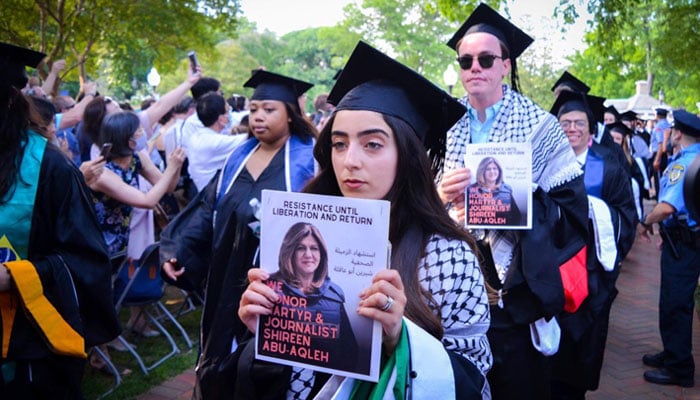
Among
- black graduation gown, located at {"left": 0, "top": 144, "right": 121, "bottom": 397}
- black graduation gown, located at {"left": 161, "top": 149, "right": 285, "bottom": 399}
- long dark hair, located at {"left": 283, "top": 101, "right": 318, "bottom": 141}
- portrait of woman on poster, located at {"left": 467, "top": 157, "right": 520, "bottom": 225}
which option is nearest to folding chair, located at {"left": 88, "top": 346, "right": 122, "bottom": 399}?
black graduation gown, located at {"left": 161, "top": 149, "right": 285, "bottom": 399}

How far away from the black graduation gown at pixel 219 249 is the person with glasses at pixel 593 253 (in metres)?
1.96

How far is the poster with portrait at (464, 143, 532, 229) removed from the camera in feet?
9.11

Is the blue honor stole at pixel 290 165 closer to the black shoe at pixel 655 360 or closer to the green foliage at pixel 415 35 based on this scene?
the black shoe at pixel 655 360

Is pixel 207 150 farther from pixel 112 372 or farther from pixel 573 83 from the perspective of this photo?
pixel 573 83

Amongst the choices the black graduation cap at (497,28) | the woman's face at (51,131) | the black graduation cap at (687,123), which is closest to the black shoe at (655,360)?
the black graduation cap at (687,123)

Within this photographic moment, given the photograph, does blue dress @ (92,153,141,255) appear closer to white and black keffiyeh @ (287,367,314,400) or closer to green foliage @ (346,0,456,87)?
white and black keffiyeh @ (287,367,314,400)

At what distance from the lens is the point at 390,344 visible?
172 cm

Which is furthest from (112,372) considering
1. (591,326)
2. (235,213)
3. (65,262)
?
(591,326)

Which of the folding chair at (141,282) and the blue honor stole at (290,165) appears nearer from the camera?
the blue honor stole at (290,165)

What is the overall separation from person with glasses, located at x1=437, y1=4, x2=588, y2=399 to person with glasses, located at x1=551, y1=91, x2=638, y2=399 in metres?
0.75

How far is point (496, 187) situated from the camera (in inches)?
110

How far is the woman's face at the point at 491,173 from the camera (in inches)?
110

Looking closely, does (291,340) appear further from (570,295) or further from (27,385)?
(570,295)

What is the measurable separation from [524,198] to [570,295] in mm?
648
